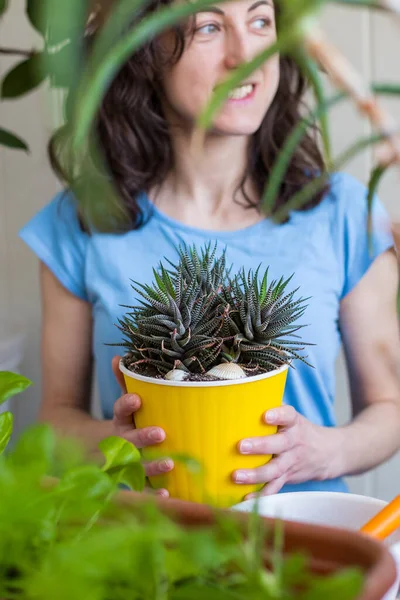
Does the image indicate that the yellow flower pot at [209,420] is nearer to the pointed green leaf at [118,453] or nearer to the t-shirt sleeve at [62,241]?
the pointed green leaf at [118,453]

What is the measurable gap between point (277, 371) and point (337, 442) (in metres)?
0.27

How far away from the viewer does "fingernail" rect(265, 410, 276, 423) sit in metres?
0.46

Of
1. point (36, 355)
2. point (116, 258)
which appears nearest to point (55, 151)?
point (116, 258)

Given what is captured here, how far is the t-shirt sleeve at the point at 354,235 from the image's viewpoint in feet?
2.79

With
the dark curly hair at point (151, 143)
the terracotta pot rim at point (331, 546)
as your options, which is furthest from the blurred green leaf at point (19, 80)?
the terracotta pot rim at point (331, 546)

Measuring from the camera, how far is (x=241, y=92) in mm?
721

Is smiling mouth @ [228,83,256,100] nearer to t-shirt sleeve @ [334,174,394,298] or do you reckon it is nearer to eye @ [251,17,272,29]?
eye @ [251,17,272,29]

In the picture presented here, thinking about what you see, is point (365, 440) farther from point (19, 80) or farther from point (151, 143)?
point (19, 80)

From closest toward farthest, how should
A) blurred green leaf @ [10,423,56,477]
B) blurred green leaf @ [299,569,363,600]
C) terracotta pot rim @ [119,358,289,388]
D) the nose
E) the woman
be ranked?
blurred green leaf @ [299,569,363,600]
blurred green leaf @ [10,423,56,477]
terracotta pot rim @ [119,358,289,388]
the nose
the woman

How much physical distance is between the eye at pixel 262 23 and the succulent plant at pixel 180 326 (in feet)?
1.07

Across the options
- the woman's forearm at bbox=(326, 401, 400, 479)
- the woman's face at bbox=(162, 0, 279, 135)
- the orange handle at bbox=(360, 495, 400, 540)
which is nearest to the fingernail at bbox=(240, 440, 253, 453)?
the orange handle at bbox=(360, 495, 400, 540)

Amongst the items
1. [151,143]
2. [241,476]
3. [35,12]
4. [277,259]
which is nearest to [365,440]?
[277,259]

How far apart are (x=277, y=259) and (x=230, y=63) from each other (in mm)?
227

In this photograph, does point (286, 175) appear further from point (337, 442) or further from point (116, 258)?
point (337, 442)
